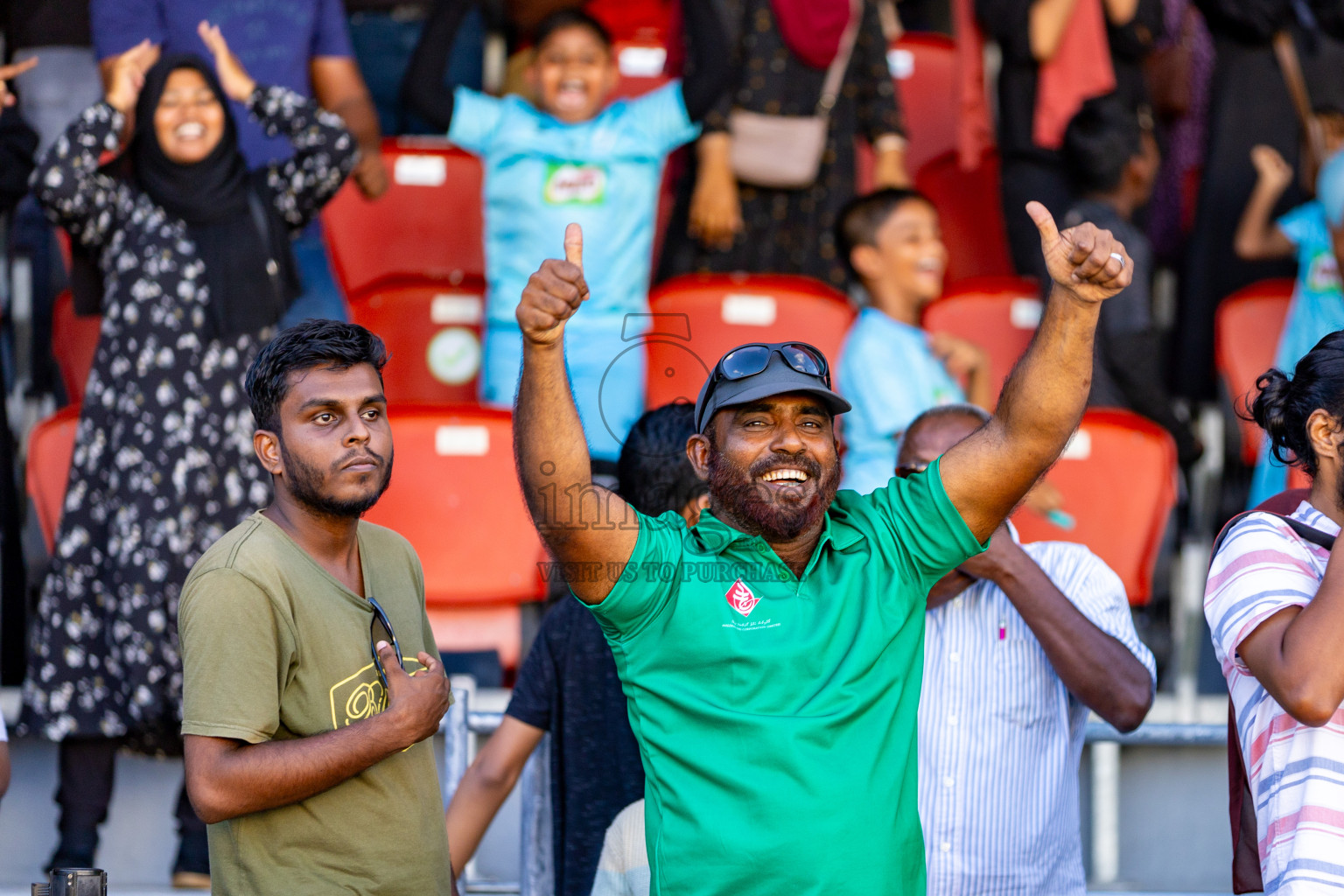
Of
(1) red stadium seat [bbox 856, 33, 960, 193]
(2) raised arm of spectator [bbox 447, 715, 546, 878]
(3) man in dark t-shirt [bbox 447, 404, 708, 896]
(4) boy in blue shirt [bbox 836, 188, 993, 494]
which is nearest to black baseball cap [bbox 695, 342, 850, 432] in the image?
(3) man in dark t-shirt [bbox 447, 404, 708, 896]

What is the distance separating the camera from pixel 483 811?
2.56 m

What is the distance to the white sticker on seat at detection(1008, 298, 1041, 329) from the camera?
459 cm

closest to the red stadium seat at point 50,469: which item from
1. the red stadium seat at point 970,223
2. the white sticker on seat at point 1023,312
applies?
the white sticker on seat at point 1023,312

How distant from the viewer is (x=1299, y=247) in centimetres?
→ 470

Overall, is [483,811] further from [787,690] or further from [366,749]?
[787,690]

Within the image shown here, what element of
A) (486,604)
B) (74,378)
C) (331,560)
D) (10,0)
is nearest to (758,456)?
(331,560)

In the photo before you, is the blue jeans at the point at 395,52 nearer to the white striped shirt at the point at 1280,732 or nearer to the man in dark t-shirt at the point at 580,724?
the man in dark t-shirt at the point at 580,724

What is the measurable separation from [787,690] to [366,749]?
574 millimetres

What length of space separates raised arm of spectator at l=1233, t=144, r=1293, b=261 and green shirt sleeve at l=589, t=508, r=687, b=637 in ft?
12.1

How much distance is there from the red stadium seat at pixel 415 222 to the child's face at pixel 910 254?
1.50 meters

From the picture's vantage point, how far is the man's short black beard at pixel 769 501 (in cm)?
191

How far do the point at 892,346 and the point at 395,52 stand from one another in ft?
7.97

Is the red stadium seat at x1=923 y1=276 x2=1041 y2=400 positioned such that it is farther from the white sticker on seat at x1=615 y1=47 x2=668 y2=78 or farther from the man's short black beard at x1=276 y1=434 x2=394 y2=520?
the man's short black beard at x1=276 y1=434 x2=394 y2=520

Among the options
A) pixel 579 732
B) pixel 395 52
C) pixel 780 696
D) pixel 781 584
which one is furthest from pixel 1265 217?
pixel 780 696
